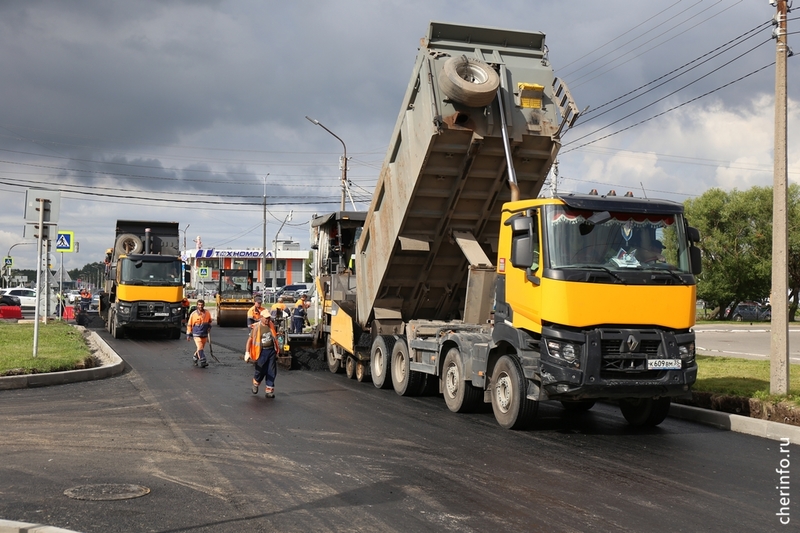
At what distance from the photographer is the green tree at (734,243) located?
47031 mm

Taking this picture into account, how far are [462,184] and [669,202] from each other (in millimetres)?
3388

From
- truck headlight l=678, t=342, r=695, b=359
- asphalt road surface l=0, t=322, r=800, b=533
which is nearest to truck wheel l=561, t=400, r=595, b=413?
asphalt road surface l=0, t=322, r=800, b=533

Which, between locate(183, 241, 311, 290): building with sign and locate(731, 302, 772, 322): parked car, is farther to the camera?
locate(183, 241, 311, 290): building with sign

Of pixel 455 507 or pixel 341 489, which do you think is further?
pixel 341 489

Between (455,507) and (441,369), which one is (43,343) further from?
(455,507)

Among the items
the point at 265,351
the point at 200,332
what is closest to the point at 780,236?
the point at 265,351

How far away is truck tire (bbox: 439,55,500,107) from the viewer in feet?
38.1

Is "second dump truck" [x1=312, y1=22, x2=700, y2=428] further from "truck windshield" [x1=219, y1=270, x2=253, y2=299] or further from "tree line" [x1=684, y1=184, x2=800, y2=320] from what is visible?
"tree line" [x1=684, y1=184, x2=800, y2=320]

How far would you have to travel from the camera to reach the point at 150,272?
28906 millimetres

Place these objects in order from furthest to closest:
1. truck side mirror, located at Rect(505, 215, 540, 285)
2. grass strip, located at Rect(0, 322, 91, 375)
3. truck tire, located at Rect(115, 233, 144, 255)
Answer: truck tire, located at Rect(115, 233, 144, 255), grass strip, located at Rect(0, 322, 91, 375), truck side mirror, located at Rect(505, 215, 540, 285)

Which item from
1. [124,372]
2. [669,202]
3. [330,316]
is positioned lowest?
[124,372]

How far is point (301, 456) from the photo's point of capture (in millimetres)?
8414

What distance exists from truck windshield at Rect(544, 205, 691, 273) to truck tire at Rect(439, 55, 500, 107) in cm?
250

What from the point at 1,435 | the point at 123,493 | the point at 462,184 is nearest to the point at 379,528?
the point at 123,493
